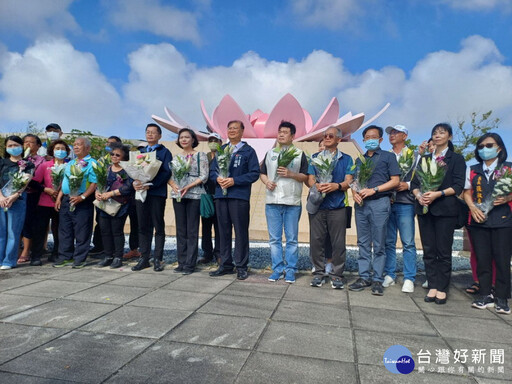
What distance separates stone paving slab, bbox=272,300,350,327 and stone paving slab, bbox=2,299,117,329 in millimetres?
1496

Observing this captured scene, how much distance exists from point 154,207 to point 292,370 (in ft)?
10.9

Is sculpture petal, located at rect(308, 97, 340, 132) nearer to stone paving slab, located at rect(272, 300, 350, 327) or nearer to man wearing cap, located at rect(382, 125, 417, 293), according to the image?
man wearing cap, located at rect(382, 125, 417, 293)

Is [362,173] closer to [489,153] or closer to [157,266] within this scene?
[489,153]

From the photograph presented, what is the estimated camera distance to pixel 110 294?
3572mm

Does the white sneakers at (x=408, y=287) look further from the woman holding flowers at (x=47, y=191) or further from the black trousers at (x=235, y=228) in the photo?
the woman holding flowers at (x=47, y=191)

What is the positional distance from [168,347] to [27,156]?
424 centimetres

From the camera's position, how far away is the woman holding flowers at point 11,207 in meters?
4.79

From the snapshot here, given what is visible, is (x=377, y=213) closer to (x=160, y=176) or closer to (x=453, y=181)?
(x=453, y=181)

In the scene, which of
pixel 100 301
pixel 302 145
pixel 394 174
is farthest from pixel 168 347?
pixel 302 145

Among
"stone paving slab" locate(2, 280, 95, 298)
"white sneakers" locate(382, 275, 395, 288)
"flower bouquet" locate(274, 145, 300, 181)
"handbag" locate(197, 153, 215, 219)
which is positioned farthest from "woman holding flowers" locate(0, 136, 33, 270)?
"white sneakers" locate(382, 275, 395, 288)

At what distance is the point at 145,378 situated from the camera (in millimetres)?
1918

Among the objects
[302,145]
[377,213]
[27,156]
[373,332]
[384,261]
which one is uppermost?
[302,145]

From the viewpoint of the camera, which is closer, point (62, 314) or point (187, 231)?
point (62, 314)

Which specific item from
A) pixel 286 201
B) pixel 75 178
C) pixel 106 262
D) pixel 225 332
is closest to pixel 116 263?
pixel 106 262
